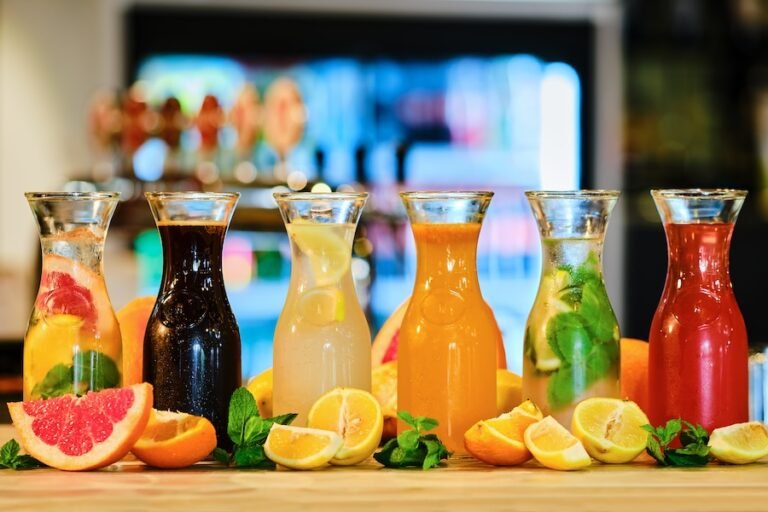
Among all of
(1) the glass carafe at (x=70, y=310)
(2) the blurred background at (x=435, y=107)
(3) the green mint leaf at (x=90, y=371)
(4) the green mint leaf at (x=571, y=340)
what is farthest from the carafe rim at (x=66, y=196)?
(2) the blurred background at (x=435, y=107)

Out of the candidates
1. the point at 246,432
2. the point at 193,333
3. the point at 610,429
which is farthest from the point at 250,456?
the point at 610,429

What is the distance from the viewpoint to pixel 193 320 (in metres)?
1.19

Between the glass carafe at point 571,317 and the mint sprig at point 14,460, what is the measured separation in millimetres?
505

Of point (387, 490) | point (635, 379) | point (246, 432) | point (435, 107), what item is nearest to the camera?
point (387, 490)

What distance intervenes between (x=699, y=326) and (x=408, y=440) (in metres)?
0.33

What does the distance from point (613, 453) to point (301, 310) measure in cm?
35

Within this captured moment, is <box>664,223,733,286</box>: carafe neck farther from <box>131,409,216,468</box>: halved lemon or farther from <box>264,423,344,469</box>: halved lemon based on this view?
<box>131,409,216,468</box>: halved lemon

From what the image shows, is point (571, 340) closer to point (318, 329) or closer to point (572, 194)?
point (572, 194)

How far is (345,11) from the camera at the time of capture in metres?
4.24

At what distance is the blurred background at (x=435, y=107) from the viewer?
416cm

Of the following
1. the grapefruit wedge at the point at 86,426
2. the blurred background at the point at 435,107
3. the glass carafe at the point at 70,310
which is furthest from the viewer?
the blurred background at the point at 435,107

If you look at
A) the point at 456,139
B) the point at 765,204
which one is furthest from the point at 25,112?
the point at 765,204

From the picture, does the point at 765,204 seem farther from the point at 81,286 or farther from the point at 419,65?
the point at 81,286

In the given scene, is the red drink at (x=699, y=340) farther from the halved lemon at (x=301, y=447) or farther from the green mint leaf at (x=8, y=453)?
the green mint leaf at (x=8, y=453)
